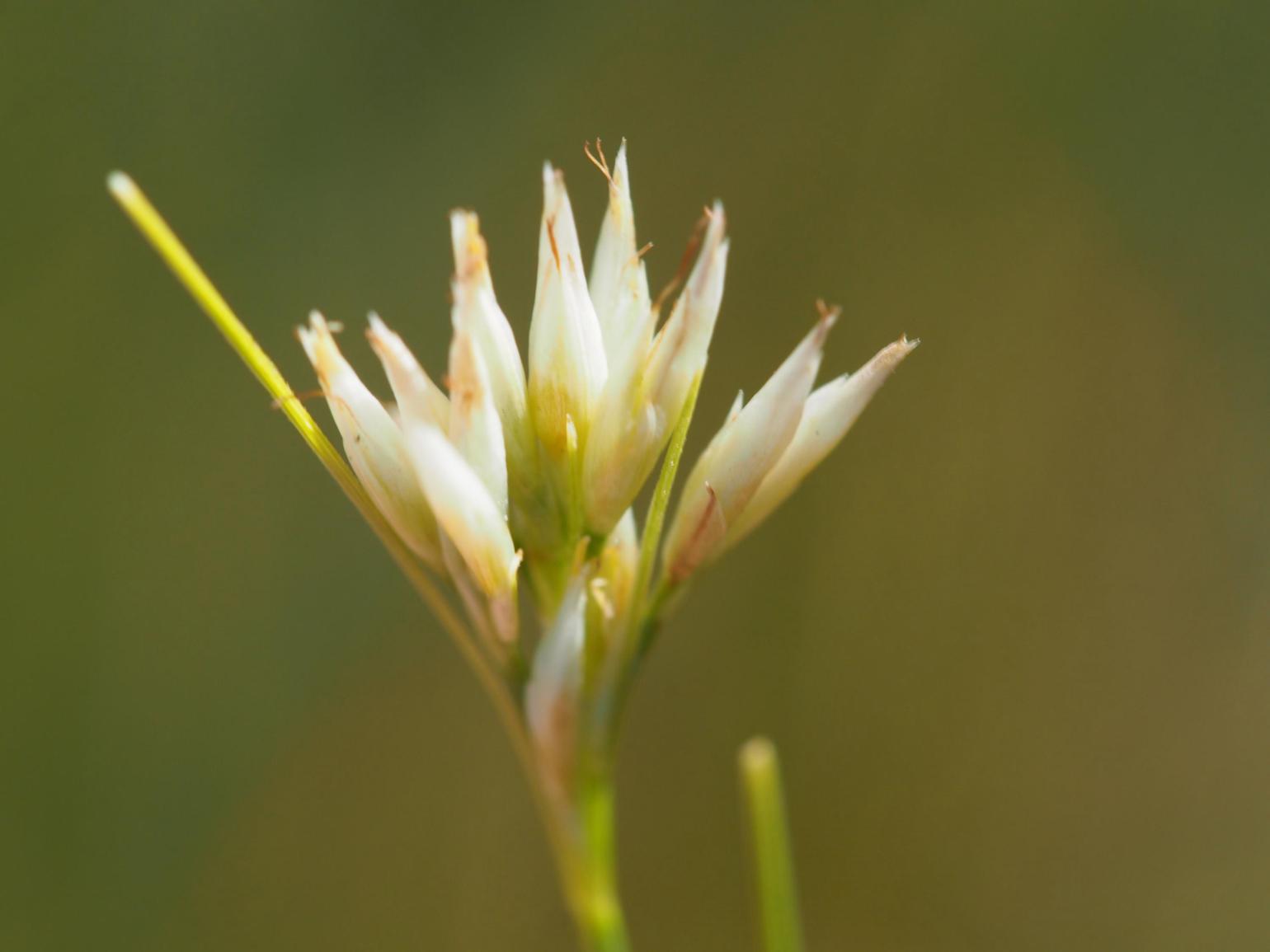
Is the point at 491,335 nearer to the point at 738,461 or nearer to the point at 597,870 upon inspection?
the point at 738,461

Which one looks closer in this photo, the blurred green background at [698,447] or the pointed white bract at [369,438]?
the pointed white bract at [369,438]

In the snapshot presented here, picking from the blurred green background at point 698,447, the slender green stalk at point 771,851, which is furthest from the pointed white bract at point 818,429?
the blurred green background at point 698,447

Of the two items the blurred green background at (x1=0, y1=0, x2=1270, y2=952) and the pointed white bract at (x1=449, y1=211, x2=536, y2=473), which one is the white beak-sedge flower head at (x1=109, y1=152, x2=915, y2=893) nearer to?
the pointed white bract at (x1=449, y1=211, x2=536, y2=473)

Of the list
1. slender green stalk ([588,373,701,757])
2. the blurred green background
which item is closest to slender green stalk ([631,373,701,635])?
slender green stalk ([588,373,701,757])

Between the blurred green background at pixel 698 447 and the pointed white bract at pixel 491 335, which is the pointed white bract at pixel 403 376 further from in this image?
the blurred green background at pixel 698 447

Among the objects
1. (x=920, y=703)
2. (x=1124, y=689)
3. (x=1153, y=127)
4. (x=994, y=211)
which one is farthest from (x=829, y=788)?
(x=1153, y=127)

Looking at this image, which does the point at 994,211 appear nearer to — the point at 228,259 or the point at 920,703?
the point at 920,703

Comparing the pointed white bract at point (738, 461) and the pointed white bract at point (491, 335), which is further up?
the pointed white bract at point (491, 335)

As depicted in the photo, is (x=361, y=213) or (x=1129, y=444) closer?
(x=1129, y=444)
